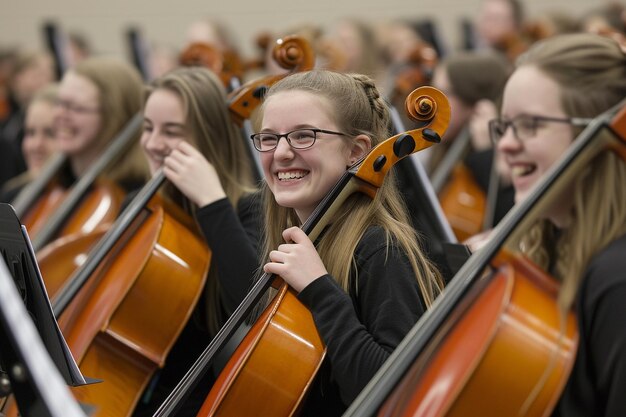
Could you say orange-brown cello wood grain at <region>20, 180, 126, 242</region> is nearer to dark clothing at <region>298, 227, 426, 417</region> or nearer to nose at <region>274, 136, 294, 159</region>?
nose at <region>274, 136, 294, 159</region>

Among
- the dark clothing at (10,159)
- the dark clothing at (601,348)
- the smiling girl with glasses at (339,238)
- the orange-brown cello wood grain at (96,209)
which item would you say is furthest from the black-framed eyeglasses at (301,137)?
the dark clothing at (10,159)

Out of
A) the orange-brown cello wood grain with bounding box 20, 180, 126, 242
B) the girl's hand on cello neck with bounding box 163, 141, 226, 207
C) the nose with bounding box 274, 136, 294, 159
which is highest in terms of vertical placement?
the nose with bounding box 274, 136, 294, 159

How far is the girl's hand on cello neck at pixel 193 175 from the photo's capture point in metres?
1.83

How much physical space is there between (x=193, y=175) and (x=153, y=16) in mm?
5737

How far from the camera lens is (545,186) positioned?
123 centimetres

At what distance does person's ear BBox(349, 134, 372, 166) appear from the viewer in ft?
5.07

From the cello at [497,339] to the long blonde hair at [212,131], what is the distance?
0.82m

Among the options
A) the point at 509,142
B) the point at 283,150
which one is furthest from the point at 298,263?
the point at 509,142

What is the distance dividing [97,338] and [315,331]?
22.3 inches

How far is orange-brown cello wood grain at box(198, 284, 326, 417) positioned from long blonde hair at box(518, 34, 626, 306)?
0.36 metres

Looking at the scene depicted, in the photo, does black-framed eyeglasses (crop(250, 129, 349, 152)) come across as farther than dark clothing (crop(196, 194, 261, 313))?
No

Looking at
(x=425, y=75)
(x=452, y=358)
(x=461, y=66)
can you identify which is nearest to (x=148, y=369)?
(x=452, y=358)

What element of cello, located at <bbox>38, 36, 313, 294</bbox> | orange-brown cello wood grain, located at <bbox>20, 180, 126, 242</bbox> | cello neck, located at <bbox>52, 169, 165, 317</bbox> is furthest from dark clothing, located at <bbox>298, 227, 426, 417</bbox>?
orange-brown cello wood grain, located at <bbox>20, 180, 126, 242</bbox>

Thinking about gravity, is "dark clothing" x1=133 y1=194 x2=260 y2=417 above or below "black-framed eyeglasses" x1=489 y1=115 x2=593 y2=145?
below
